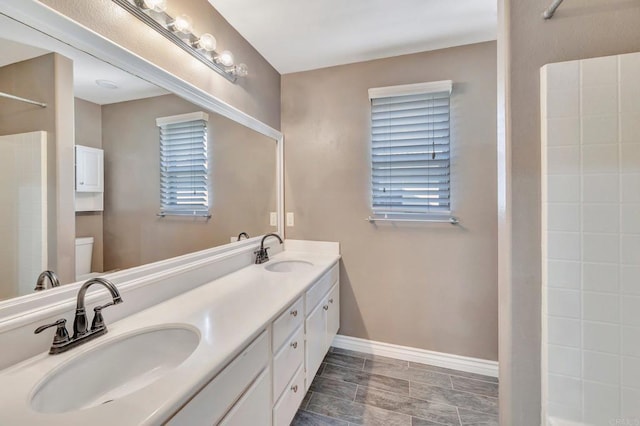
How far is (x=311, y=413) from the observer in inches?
62.3

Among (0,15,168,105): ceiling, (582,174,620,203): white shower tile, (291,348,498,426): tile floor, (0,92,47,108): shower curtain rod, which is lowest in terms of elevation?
(291,348,498,426): tile floor

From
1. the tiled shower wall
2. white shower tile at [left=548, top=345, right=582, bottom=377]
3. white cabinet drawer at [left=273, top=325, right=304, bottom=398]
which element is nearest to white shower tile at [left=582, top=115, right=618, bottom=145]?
the tiled shower wall

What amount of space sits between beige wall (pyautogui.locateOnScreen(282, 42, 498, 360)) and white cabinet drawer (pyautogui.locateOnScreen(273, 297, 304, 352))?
91 cm

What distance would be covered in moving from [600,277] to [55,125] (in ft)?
6.55

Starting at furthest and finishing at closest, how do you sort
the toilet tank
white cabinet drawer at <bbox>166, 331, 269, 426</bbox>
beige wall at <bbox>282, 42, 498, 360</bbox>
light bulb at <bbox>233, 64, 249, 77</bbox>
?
beige wall at <bbox>282, 42, 498, 360</bbox>
light bulb at <bbox>233, 64, 249, 77</bbox>
the toilet tank
white cabinet drawer at <bbox>166, 331, 269, 426</bbox>

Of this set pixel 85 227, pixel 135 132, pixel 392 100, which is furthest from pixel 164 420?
pixel 392 100

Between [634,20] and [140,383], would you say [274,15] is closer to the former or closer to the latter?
[634,20]

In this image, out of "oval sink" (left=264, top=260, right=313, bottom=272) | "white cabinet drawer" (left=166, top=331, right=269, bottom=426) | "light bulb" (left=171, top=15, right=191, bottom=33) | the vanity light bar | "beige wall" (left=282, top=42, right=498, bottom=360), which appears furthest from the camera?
"oval sink" (left=264, top=260, right=313, bottom=272)

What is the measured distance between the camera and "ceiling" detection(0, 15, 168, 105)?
81cm

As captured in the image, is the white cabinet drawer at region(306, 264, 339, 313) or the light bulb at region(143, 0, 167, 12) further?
the white cabinet drawer at region(306, 264, 339, 313)

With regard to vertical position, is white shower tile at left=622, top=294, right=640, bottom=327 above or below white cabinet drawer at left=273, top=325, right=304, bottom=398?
above

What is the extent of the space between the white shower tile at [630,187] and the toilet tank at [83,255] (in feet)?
6.44

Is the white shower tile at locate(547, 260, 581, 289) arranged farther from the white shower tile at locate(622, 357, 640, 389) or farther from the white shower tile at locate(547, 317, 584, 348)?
the white shower tile at locate(622, 357, 640, 389)

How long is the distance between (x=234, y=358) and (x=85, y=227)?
0.81 meters
